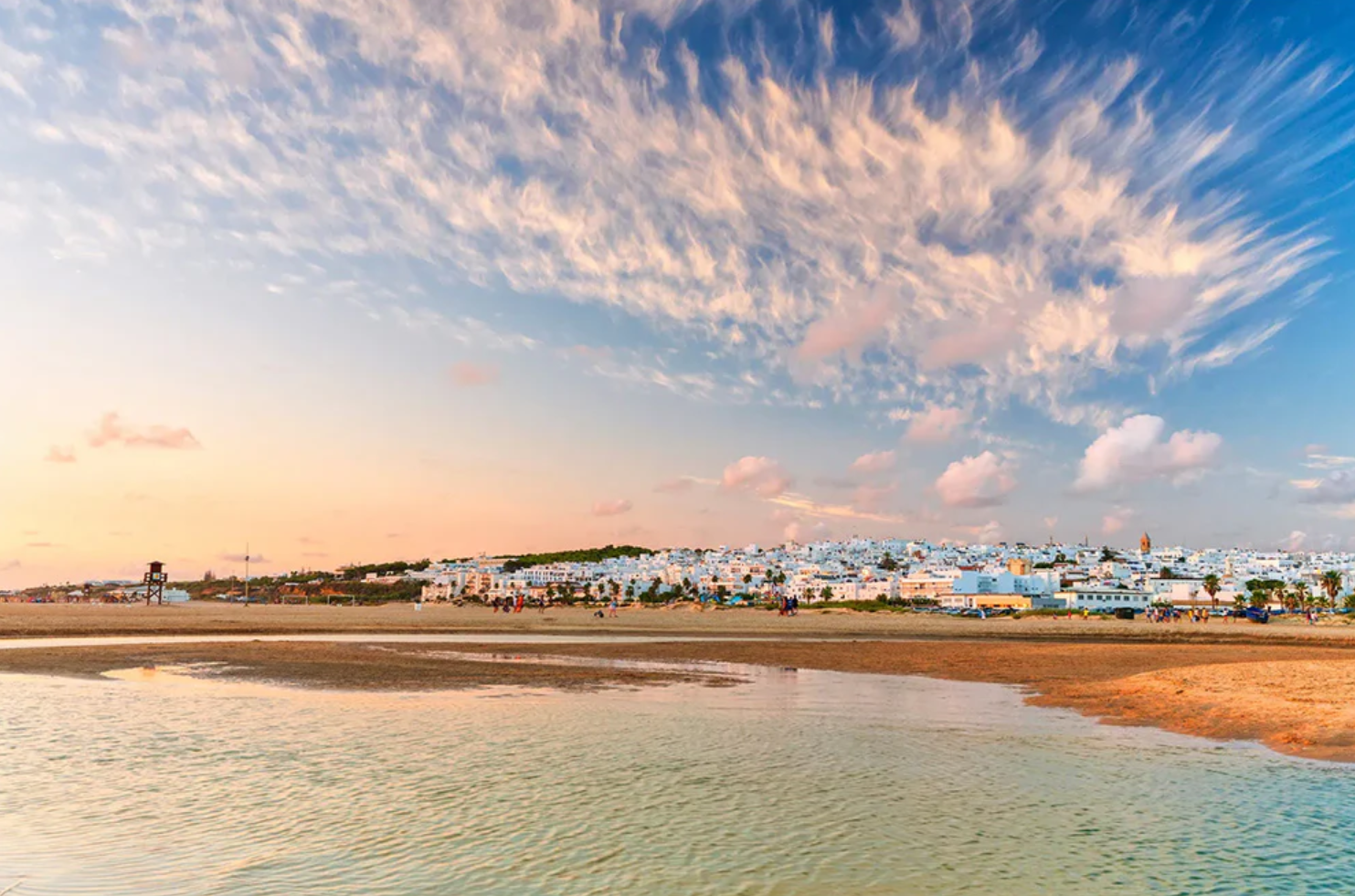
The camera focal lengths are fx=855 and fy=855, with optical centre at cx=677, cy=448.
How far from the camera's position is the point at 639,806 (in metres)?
12.6

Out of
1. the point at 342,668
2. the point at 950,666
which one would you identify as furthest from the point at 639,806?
the point at 950,666

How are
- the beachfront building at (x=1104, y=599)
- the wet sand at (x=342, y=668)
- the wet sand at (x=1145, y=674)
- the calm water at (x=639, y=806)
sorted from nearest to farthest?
the calm water at (x=639, y=806), the wet sand at (x=1145, y=674), the wet sand at (x=342, y=668), the beachfront building at (x=1104, y=599)

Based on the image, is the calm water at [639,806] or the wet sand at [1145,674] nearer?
the calm water at [639,806]

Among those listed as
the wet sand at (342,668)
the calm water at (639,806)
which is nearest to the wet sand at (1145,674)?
the calm water at (639,806)

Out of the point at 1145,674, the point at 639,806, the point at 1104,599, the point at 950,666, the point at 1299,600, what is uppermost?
the point at 639,806

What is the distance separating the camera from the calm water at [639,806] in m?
9.49

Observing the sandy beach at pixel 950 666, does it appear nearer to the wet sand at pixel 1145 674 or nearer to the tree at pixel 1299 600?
the wet sand at pixel 1145 674

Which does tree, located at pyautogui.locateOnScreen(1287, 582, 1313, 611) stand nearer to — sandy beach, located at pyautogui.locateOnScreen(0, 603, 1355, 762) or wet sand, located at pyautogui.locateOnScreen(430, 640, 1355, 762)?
sandy beach, located at pyautogui.locateOnScreen(0, 603, 1355, 762)

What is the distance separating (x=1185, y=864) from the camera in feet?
33.3

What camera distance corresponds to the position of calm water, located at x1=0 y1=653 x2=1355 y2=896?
9.49 metres

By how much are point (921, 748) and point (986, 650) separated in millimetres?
34494

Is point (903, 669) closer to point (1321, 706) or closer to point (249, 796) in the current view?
point (1321, 706)

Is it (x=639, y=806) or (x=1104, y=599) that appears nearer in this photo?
(x=639, y=806)

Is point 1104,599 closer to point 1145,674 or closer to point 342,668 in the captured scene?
point 1145,674
